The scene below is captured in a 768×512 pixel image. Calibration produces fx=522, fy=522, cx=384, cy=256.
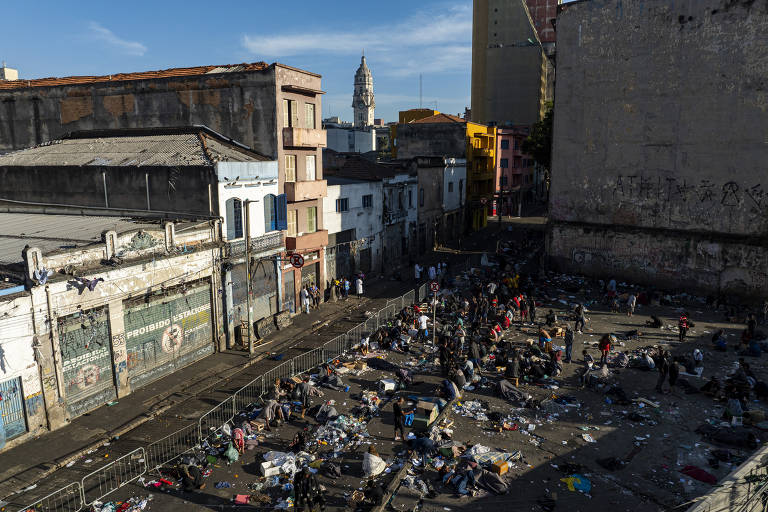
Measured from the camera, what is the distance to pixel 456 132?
188ft

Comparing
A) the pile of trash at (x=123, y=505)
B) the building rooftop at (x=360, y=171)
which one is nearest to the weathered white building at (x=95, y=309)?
the pile of trash at (x=123, y=505)

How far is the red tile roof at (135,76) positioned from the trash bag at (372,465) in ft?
72.1

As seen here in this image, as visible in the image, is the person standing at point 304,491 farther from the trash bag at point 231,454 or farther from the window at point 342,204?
the window at point 342,204

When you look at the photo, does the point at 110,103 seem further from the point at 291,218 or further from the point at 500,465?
the point at 500,465

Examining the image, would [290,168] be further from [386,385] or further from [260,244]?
[386,385]

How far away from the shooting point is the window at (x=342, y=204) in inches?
1366

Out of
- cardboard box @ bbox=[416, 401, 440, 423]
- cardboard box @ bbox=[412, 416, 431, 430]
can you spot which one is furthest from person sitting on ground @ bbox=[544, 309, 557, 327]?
cardboard box @ bbox=[412, 416, 431, 430]

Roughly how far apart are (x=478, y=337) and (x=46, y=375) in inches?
681

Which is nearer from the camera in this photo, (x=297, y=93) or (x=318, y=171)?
(x=297, y=93)

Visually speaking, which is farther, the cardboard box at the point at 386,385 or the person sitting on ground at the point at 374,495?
the cardboard box at the point at 386,385

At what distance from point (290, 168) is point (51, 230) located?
1243 cm

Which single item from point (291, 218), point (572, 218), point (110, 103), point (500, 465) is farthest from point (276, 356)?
point (572, 218)

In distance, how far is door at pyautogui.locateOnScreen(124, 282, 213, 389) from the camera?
2022 centimetres

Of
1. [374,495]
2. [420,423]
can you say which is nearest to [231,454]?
[374,495]
